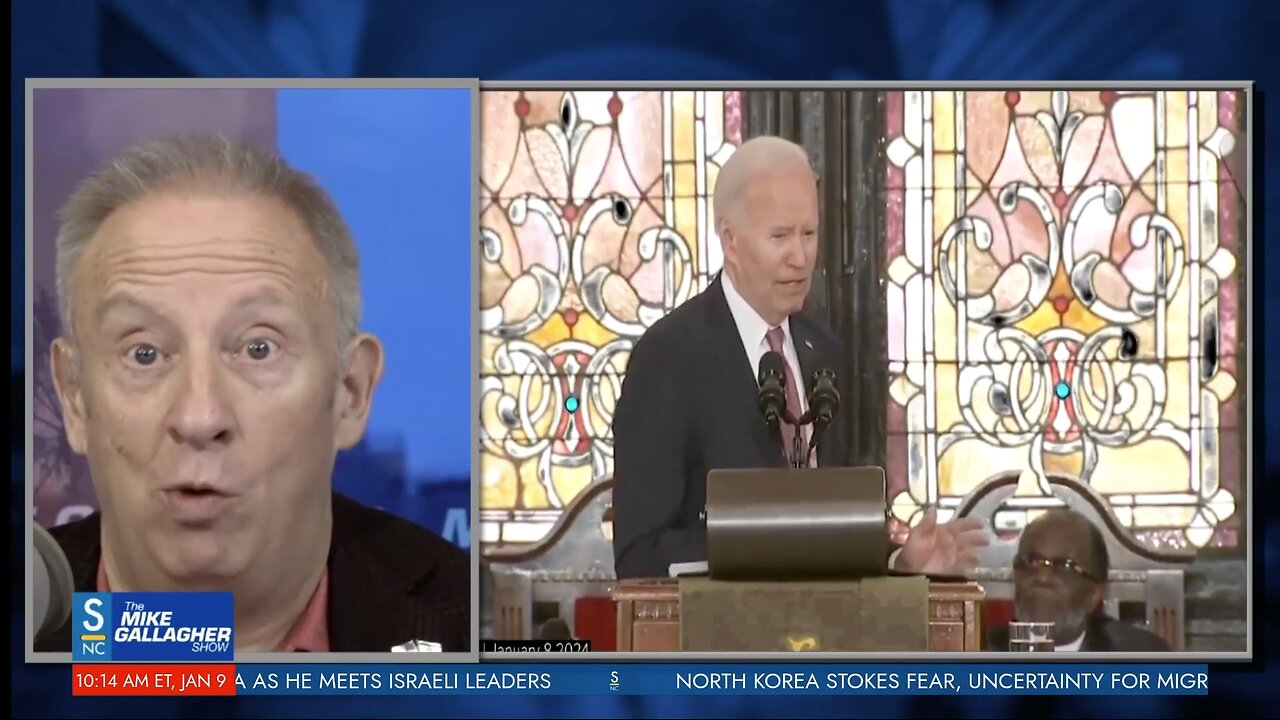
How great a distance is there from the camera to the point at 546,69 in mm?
5504

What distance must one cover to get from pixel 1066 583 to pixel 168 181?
121 inches

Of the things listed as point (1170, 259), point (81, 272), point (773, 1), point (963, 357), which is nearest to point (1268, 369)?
point (1170, 259)

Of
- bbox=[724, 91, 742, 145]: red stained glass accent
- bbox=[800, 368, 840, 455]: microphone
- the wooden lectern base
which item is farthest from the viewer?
bbox=[724, 91, 742, 145]: red stained glass accent

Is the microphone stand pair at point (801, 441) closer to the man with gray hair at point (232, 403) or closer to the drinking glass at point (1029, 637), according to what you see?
the drinking glass at point (1029, 637)

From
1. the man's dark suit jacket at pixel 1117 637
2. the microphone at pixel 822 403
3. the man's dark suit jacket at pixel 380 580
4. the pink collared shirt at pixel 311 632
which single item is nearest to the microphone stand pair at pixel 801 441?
the microphone at pixel 822 403

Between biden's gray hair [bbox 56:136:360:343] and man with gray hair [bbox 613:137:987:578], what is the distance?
1.20 meters

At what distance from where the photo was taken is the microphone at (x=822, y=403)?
536cm

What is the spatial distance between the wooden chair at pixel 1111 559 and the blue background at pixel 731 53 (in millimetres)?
283

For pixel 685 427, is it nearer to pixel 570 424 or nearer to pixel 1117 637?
pixel 570 424

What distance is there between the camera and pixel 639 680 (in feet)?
17.9

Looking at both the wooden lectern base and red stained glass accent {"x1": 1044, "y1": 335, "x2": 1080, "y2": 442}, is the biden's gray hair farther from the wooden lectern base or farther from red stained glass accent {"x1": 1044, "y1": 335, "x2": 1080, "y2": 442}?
red stained glass accent {"x1": 1044, "y1": 335, "x2": 1080, "y2": 442}

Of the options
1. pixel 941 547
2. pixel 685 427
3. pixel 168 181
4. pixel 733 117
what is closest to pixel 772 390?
pixel 685 427

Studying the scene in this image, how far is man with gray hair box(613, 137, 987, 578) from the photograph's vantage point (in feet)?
17.9

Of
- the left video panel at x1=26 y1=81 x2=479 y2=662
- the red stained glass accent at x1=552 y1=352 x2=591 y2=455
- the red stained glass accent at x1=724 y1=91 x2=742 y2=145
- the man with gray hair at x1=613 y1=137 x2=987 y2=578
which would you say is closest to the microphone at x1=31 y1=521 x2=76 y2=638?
the left video panel at x1=26 y1=81 x2=479 y2=662
